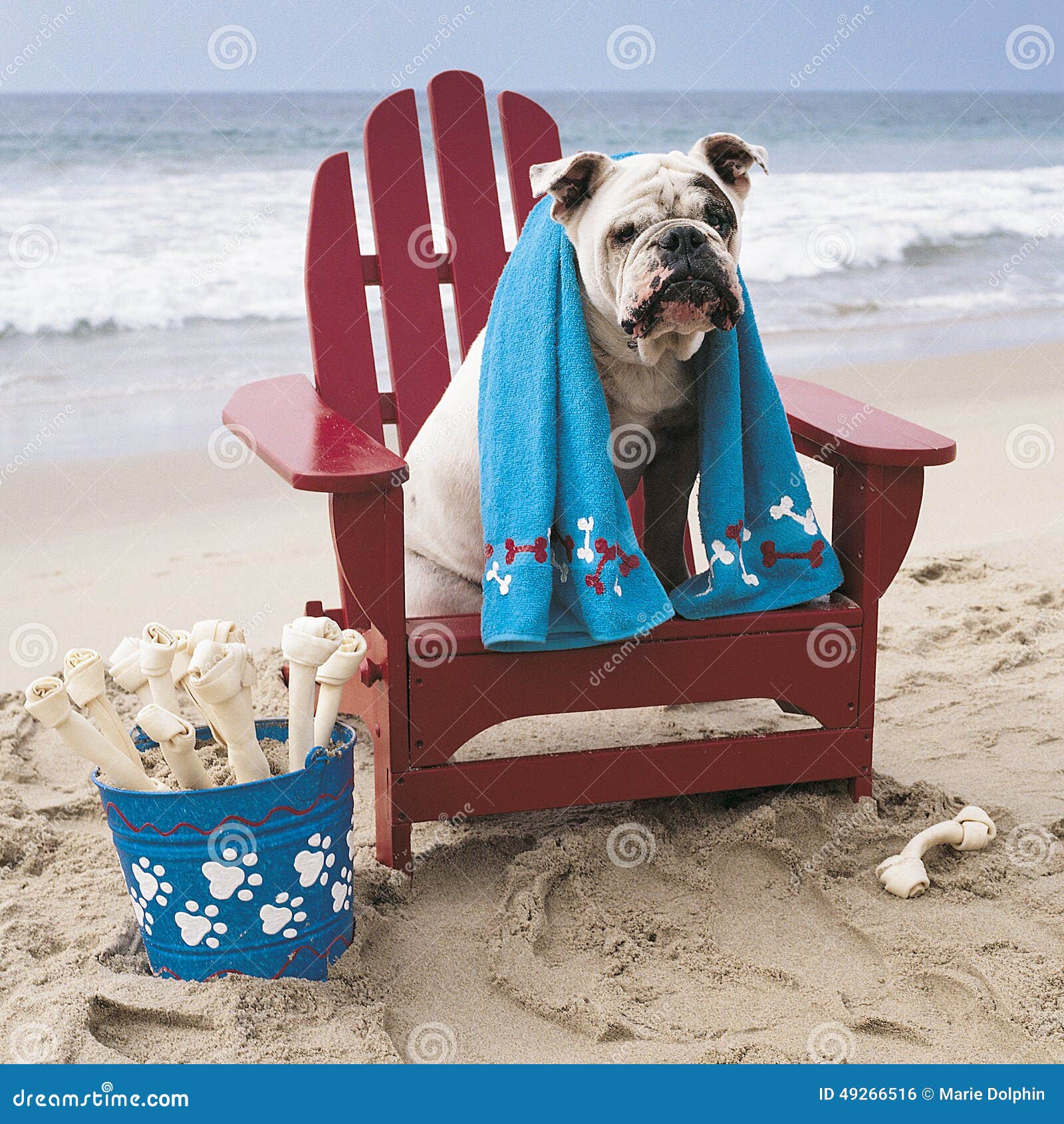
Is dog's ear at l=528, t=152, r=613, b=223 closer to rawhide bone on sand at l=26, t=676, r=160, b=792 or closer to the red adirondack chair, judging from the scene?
the red adirondack chair

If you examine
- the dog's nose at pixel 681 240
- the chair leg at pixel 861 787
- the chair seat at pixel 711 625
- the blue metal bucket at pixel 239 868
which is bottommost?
the chair leg at pixel 861 787

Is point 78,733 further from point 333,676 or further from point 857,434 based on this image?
point 857,434

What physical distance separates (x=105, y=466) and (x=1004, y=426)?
3.61m

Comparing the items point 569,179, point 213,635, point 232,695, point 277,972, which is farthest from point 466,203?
point 277,972

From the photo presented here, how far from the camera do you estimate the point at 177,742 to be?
1.59m

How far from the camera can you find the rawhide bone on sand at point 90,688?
1.60 m

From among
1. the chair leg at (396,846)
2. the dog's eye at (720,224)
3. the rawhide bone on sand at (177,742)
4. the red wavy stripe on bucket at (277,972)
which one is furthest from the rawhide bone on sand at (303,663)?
the dog's eye at (720,224)

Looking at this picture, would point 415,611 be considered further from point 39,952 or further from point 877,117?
point 877,117

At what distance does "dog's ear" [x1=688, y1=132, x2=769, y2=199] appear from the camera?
1.98 metres

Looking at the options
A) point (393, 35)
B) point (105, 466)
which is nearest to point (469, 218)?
point (105, 466)

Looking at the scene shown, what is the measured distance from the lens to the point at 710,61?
15.8 m

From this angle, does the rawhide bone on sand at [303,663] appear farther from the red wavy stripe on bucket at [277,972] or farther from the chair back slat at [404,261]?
the chair back slat at [404,261]

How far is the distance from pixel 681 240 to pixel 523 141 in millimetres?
1040

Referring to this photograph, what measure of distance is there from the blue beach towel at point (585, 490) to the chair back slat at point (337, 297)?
43 centimetres
